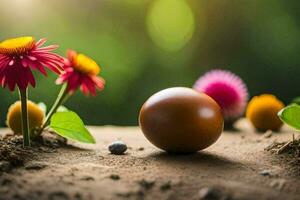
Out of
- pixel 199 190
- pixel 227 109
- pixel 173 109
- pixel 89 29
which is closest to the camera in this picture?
pixel 199 190

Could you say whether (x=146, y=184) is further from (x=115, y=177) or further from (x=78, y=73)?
(x=78, y=73)

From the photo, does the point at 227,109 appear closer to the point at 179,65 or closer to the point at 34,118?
the point at 34,118

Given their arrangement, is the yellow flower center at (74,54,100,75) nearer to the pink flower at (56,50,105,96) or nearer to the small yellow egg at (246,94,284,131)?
the pink flower at (56,50,105,96)

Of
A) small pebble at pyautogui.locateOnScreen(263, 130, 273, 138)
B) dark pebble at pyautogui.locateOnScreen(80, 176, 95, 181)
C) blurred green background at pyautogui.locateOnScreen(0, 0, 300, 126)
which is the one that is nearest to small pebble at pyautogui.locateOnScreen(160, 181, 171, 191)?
dark pebble at pyautogui.locateOnScreen(80, 176, 95, 181)

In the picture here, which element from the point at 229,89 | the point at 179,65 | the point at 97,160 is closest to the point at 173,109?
the point at 97,160

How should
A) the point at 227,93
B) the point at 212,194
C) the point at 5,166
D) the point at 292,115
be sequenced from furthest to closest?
the point at 227,93
the point at 292,115
the point at 5,166
the point at 212,194

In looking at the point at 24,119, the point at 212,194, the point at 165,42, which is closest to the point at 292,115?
the point at 212,194

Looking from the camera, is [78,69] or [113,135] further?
[113,135]
